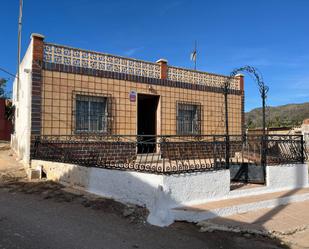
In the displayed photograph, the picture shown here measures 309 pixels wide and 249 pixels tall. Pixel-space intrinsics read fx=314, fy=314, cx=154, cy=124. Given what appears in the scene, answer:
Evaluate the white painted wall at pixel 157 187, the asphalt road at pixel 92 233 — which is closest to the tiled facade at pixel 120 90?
the white painted wall at pixel 157 187

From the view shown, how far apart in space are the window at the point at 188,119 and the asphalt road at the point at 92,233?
7.46 meters

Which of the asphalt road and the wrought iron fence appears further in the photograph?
the wrought iron fence

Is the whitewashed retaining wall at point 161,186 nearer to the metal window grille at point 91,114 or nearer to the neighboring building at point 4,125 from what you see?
the metal window grille at point 91,114

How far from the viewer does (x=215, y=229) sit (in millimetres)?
5312

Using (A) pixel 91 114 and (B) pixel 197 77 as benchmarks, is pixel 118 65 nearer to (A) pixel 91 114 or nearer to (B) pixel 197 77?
(A) pixel 91 114

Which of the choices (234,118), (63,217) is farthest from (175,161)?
(234,118)

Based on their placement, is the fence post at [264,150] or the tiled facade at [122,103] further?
the tiled facade at [122,103]

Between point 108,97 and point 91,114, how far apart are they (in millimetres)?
839

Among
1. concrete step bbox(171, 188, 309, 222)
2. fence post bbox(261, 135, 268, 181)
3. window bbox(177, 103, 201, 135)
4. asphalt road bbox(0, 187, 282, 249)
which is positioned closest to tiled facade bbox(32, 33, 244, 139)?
window bbox(177, 103, 201, 135)

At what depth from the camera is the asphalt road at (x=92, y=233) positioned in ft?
14.5

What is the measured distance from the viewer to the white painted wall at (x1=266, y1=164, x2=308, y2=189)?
792 cm

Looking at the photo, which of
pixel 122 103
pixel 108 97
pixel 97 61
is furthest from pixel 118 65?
pixel 122 103

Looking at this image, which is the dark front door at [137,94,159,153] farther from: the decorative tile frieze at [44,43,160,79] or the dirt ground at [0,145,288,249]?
the dirt ground at [0,145,288,249]

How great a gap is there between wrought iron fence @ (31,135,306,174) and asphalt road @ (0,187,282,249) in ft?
3.75
